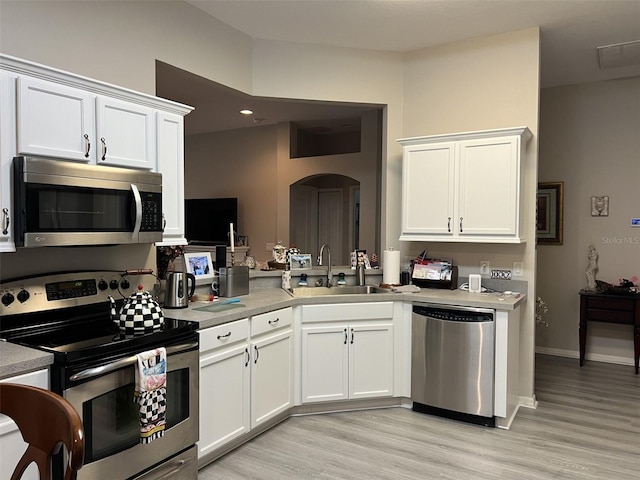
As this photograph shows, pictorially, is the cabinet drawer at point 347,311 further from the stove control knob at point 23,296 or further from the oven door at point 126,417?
the stove control knob at point 23,296

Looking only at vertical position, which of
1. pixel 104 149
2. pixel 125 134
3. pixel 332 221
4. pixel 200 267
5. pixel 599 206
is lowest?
pixel 200 267

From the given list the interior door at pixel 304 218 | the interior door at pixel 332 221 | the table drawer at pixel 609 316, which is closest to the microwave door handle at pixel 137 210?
the table drawer at pixel 609 316

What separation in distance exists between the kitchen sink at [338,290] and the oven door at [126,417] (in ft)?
4.96

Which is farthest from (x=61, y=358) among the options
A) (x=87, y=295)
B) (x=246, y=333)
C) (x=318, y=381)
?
(x=318, y=381)

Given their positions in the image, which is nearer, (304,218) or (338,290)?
(338,290)

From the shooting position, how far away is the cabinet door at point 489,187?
3467mm

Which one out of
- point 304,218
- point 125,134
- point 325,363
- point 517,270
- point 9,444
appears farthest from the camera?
point 304,218

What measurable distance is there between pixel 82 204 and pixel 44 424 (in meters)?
1.34

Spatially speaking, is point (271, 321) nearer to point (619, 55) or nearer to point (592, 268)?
point (592, 268)

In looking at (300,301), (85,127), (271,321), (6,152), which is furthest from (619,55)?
(6,152)

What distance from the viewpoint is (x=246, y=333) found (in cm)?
290

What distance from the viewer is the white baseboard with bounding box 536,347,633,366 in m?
4.83

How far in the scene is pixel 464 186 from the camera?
3.63 m

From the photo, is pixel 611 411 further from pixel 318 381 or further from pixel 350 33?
pixel 350 33
